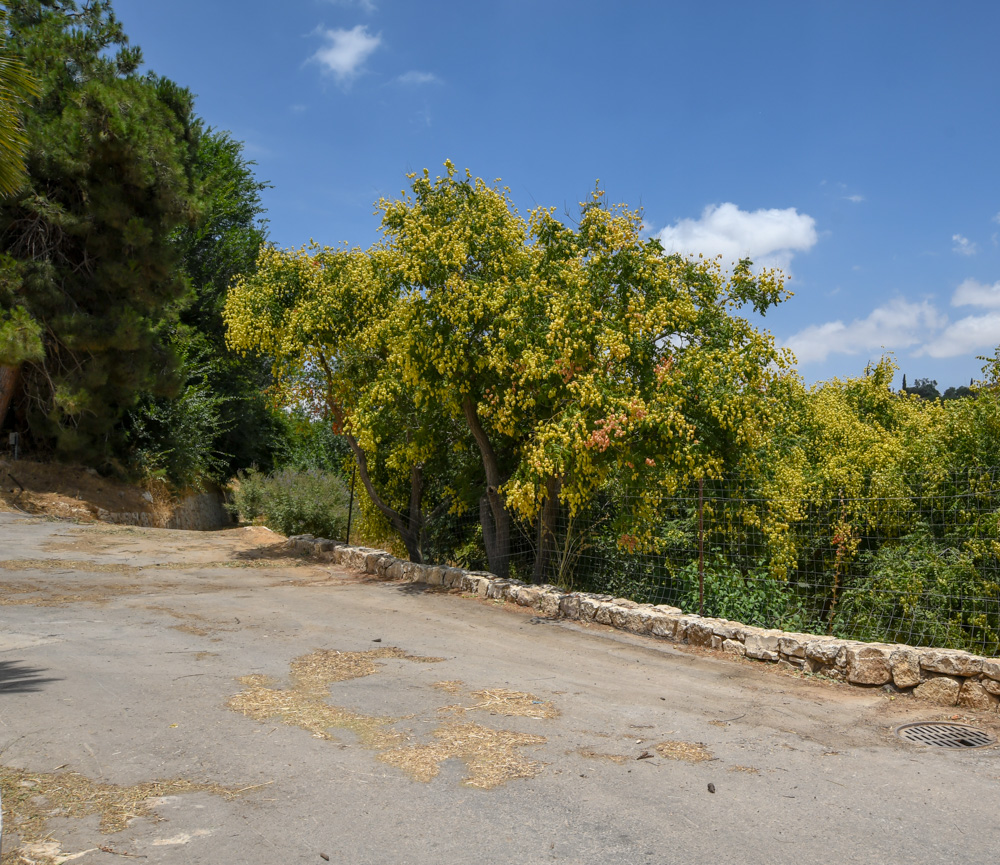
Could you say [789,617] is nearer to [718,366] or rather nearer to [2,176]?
[718,366]

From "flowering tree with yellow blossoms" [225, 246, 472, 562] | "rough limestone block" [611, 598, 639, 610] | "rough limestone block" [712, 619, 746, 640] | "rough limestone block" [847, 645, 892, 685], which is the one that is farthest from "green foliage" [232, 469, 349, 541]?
"rough limestone block" [847, 645, 892, 685]

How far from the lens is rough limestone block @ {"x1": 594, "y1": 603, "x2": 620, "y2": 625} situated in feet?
31.9

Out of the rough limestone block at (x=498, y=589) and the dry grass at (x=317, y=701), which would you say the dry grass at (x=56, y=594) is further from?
the rough limestone block at (x=498, y=589)

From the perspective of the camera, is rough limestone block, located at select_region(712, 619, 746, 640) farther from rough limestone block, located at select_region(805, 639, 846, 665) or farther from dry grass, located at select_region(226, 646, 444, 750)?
dry grass, located at select_region(226, 646, 444, 750)

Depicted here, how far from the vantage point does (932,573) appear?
31.3ft

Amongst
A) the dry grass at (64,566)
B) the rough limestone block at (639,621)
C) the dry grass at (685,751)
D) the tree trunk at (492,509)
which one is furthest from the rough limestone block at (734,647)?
the dry grass at (64,566)

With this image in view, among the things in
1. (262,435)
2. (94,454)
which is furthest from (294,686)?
(262,435)

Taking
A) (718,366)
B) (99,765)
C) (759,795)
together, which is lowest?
(99,765)

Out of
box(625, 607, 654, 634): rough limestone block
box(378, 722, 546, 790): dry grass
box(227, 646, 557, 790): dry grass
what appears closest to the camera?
box(378, 722, 546, 790): dry grass

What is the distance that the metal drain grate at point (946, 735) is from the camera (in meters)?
5.80

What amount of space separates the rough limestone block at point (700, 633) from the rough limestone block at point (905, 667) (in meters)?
1.94

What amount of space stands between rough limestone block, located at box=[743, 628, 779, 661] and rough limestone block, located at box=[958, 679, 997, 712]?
5.73 ft

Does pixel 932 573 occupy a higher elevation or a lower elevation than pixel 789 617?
higher

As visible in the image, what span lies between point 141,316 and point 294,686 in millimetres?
18205
